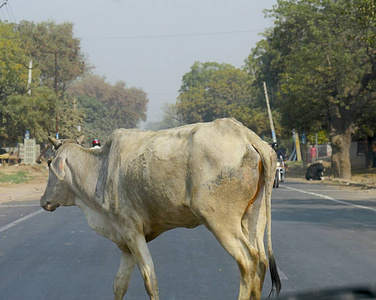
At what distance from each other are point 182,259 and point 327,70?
1007 inches

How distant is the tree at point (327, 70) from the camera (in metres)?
32.3

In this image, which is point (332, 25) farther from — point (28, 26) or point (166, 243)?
point (28, 26)

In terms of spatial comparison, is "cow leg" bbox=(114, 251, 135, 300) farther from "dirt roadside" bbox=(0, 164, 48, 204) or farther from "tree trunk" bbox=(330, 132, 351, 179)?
"tree trunk" bbox=(330, 132, 351, 179)

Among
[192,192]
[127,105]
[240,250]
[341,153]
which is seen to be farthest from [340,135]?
[127,105]

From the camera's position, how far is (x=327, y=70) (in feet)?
110

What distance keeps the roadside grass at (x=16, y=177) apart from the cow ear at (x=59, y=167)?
2793 centimetres

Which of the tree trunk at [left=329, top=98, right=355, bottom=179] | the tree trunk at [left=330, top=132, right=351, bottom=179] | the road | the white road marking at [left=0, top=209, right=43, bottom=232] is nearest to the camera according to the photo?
the road

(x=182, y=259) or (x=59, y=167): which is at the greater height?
(x=59, y=167)

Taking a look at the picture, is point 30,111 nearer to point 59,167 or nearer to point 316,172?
point 316,172

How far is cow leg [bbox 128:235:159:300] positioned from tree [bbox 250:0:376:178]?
82.4 ft

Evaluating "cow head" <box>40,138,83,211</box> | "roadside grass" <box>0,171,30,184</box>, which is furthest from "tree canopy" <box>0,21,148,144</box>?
"cow head" <box>40,138,83,211</box>

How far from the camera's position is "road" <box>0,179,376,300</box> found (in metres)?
7.53

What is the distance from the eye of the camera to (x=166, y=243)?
11.4 meters

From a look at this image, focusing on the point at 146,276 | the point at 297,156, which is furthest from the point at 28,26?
the point at 146,276
